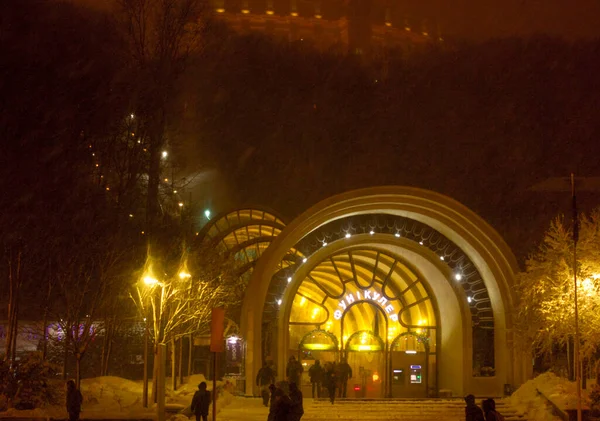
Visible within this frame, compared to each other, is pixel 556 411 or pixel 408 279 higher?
pixel 408 279

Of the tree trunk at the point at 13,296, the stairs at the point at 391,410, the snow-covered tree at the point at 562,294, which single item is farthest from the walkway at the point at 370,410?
the tree trunk at the point at 13,296

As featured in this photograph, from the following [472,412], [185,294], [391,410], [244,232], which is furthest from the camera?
[244,232]

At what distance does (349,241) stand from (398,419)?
7.74m

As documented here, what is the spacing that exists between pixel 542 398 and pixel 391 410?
4775mm

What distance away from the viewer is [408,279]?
110 ft

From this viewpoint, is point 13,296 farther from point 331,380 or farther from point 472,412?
point 472,412

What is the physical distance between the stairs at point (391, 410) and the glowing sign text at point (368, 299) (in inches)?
195

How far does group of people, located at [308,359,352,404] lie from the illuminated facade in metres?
72.9

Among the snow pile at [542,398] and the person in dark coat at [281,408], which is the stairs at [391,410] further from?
the person in dark coat at [281,408]

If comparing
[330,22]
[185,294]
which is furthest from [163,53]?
[330,22]

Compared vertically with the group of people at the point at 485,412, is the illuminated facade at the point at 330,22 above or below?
above

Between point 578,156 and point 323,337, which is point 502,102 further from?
point 323,337

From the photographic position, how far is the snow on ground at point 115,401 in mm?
22031

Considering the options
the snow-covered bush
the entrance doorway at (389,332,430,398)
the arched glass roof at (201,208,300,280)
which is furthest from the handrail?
the arched glass roof at (201,208,300,280)
